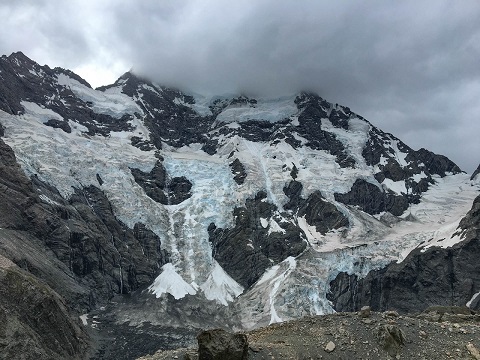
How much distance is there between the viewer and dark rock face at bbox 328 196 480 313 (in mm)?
101500

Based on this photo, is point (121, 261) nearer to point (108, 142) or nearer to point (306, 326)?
point (108, 142)

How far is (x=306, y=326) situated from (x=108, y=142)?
15389 cm

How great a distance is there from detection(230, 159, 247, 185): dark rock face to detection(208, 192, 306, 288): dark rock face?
53.6 feet

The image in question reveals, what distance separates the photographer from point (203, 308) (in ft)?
342

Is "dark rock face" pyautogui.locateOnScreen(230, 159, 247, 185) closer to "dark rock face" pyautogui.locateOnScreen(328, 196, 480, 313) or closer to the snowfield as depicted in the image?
the snowfield

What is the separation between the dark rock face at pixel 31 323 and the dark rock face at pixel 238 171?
94.7 meters

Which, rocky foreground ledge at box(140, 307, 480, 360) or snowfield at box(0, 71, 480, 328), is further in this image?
snowfield at box(0, 71, 480, 328)

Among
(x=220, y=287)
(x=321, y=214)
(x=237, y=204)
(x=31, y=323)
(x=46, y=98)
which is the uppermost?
(x=46, y=98)

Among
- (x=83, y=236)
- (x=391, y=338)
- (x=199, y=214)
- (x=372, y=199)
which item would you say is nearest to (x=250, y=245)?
(x=199, y=214)

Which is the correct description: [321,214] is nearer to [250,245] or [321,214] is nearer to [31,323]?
[250,245]

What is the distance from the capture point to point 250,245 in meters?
131

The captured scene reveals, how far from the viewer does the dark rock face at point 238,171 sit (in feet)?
515

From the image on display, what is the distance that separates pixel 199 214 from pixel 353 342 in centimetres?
11842

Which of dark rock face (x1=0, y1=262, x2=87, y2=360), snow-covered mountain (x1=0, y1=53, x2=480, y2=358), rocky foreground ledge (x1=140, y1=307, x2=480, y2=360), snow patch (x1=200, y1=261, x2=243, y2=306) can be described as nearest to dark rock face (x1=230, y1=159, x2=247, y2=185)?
snow-covered mountain (x1=0, y1=53, x2=480, y2=358)
